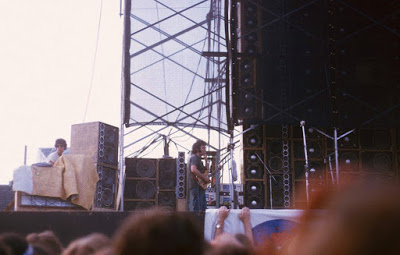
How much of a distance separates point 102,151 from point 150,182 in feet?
4.12

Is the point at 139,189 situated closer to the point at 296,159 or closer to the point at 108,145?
the point at 108,145

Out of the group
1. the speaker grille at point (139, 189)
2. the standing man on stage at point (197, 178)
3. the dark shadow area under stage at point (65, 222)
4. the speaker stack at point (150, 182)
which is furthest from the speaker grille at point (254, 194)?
the dark shadow area under stage at point (65, 222)

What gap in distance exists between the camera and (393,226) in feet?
2.47

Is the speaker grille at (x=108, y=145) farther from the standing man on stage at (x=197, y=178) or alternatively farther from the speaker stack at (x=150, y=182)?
the standing man on stage at (x=197, y=178)

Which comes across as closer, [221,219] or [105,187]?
[221,219]

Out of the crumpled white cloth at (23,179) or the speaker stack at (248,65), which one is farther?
the speaker stack at (248,65)

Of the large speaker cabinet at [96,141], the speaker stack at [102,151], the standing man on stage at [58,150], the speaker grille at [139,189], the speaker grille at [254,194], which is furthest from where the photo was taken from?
the speaker grille at [139,189]

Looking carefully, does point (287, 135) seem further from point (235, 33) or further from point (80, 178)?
point (80, 178)

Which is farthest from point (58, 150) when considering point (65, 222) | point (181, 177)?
point (65, 222)

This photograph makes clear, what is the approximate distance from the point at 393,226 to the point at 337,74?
9.90 m

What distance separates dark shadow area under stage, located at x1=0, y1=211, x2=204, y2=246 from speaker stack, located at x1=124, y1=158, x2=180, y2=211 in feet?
13.9

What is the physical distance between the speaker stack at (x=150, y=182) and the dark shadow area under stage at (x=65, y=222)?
166 inches

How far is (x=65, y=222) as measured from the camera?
19.6 ft

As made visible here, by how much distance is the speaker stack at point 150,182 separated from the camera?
1035 cm
